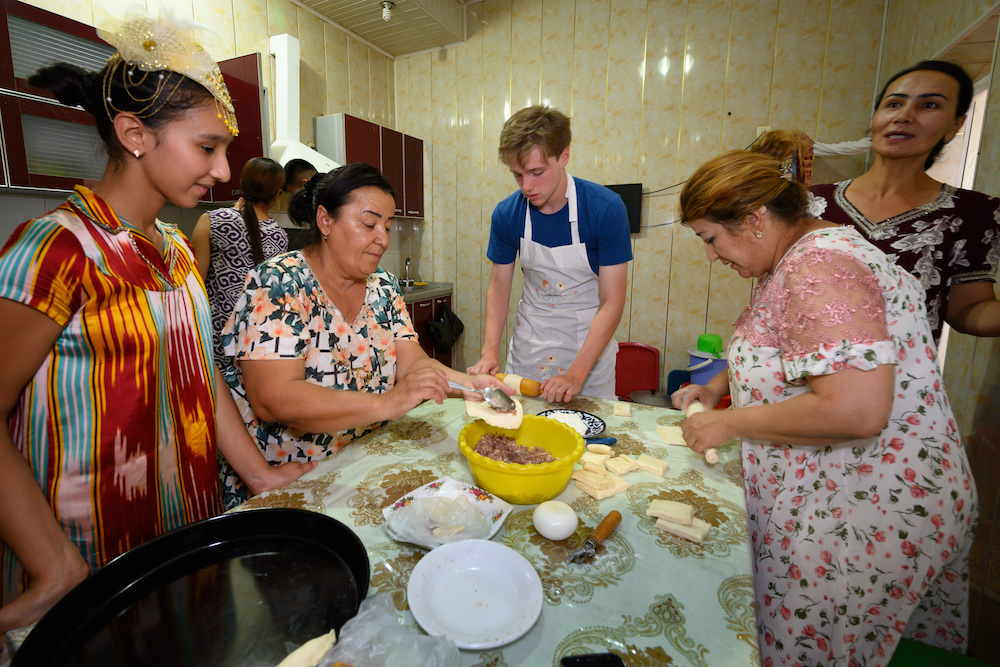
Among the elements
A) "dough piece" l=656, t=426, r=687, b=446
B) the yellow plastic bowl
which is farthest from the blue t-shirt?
the yellow plastic bowl

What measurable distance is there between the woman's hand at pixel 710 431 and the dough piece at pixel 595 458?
241mm

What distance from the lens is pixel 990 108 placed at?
6.31 feet

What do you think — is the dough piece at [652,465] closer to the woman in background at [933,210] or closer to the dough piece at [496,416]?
the dough piece at [496,416]

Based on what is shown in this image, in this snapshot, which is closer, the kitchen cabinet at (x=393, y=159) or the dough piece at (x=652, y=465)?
the dough piece at (x=652, y=465)

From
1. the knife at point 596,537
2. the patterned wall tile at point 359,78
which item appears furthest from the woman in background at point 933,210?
the patterned wall tile at point 359,78

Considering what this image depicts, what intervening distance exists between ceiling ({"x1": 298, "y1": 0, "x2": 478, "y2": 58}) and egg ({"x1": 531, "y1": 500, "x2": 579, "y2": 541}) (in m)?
4.67

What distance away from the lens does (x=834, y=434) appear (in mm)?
1102

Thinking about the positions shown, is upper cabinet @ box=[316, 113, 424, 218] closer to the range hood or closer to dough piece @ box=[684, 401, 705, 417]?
the range hood

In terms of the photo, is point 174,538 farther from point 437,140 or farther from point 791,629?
point 437,140

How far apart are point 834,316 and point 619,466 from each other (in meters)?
0.64

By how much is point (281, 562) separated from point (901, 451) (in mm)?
1481

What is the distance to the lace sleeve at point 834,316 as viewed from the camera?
1.04 m

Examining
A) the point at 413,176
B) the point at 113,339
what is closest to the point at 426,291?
the point at 413,176

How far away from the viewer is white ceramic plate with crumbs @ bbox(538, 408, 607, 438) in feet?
5.12
